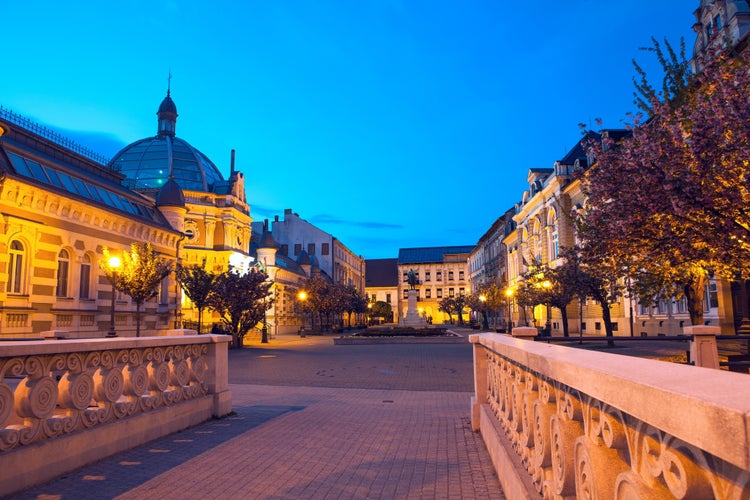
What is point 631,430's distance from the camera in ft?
6.07

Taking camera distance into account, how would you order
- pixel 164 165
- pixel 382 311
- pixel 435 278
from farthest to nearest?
pixel 435 278 < pixel 382 311 < pixel 164 165

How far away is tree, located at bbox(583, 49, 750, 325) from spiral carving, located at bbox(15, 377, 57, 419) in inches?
416

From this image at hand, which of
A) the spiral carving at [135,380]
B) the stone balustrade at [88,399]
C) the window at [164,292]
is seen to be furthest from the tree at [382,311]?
the spiral carving at [135,380]

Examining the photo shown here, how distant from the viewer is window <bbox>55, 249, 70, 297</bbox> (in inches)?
950

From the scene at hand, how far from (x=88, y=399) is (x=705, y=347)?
9193mm

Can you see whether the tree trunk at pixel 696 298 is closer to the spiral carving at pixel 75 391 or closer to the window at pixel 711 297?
the window at pixel 711 297

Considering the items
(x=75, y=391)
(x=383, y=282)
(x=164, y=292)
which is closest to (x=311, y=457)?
(x=75, y=391)

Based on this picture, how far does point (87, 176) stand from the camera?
91.3 ft

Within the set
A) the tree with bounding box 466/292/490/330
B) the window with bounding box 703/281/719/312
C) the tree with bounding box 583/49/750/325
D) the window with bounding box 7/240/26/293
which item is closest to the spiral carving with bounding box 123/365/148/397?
the tree with bounding box 583/49/750/325

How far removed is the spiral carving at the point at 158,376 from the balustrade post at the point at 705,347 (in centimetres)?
825

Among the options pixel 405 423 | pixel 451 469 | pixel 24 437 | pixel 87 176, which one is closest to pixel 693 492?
pixel 451 469

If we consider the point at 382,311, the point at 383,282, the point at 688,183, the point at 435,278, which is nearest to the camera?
the point at 688,183

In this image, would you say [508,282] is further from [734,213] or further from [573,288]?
[734,213]

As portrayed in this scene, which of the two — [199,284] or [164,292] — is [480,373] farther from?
[164,292]
